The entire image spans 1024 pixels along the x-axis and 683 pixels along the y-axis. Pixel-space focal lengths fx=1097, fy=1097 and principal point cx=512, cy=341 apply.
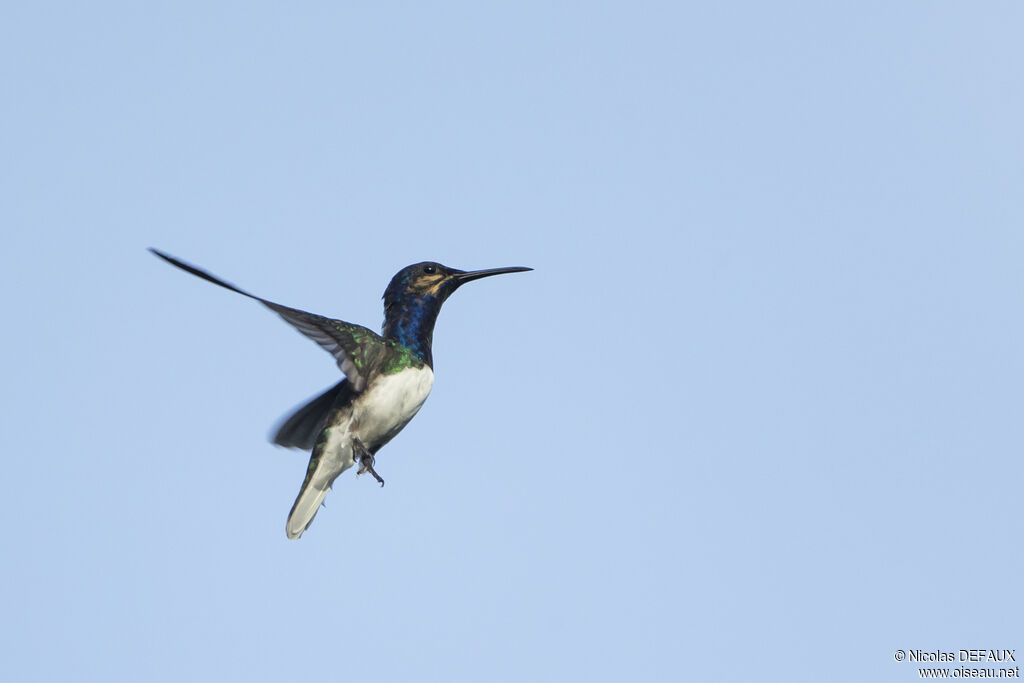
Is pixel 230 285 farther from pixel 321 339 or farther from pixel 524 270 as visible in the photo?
pixel 524 270

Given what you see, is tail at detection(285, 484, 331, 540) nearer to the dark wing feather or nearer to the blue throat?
the dark wing feather

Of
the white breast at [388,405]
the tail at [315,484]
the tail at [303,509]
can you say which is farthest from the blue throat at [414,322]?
the tail at [303,509]

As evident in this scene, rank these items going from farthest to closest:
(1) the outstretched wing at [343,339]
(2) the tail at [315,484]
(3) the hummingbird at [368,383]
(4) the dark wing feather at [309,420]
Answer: (4) the dark wing feather at [309,420] < (2) the tail at [315,484] < (3) the hummingbird at [368,383] < (1) the outstretched wing at [343,339]

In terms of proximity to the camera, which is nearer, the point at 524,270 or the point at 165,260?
the point at 165,260

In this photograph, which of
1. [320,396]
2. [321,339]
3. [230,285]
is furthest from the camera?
[320,396]

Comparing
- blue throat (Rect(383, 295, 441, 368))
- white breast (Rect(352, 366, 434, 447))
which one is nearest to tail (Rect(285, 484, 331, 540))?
white breast (Rect(352, 366, 434, 447))

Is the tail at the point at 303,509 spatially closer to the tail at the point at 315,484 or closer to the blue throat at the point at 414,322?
the tail at the point at 315,484

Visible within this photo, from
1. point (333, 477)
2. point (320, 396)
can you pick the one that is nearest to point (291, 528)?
point (333, 477)

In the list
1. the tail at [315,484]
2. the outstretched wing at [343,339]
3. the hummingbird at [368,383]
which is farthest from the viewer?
the tail at [315,484]
